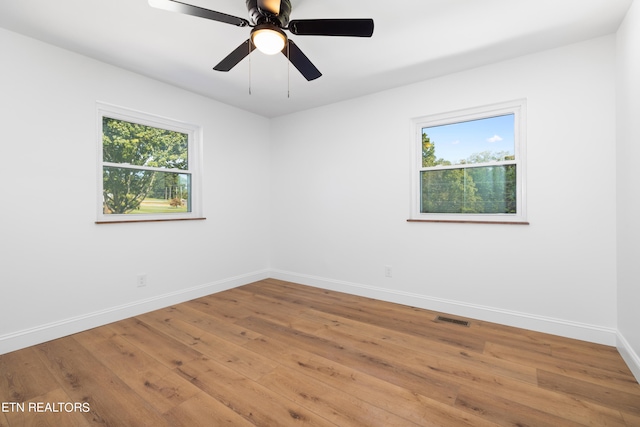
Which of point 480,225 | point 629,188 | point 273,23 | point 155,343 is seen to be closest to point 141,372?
point 155,343

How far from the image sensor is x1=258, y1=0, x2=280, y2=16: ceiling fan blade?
5.52 feet

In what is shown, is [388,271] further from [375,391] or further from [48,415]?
[48,415]

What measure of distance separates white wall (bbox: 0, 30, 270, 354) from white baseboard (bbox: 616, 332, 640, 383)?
3.95m

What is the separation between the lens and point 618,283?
92.1 inches

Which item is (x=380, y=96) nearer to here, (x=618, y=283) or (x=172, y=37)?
(x=172, y=37)

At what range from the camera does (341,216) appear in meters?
3.92

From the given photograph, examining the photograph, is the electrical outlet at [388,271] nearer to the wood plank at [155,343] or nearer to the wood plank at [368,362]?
the wood plank at [368,362]

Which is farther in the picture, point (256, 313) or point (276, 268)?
point (276, 268)

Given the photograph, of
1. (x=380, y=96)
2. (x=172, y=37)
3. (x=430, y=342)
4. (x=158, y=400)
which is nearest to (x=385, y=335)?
(x=430, y=342)

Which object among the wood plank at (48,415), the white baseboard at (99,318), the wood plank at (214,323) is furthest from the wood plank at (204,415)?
the white baseboard at (99,318)

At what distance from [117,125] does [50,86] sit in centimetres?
59

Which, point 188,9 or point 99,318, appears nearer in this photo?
point 188,9

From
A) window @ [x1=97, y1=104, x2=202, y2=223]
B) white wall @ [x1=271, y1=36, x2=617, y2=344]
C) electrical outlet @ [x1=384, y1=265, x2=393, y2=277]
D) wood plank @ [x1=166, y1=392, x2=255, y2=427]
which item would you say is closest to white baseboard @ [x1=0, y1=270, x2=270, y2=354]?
window @ [x1=97, y1=104, x2=202, y2=223]

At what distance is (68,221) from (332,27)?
2.75 metres
